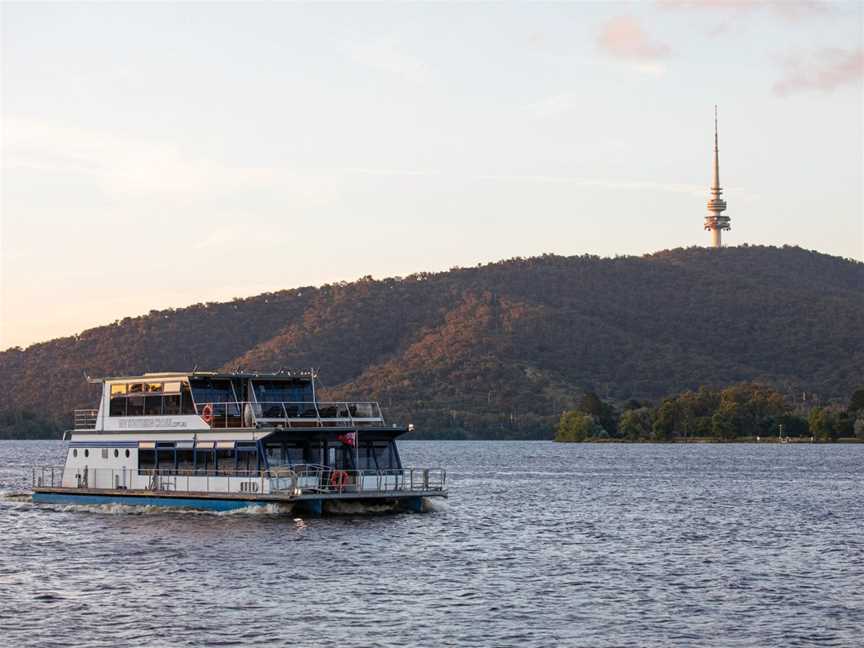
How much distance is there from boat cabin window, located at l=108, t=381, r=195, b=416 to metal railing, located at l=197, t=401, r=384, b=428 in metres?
1.14

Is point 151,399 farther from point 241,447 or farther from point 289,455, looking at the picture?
point 289,455

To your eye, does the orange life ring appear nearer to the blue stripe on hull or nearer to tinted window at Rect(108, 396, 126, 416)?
the blue stripe on hull

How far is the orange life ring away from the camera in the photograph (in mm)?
64875

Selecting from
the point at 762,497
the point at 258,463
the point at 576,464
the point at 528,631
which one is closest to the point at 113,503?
the point at 258,463

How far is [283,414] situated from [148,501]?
294 inches

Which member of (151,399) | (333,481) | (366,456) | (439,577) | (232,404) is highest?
(151,399)

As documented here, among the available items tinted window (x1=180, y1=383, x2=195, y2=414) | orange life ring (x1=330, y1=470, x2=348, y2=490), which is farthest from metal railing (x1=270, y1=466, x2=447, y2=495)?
tinted window (x1=180, y1=383, x2=195, y2=414)

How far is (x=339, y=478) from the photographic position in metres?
65.2

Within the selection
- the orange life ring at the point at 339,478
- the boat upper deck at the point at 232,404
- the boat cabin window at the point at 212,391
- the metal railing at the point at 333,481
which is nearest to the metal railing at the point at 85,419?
the boat upper deck at the point at 232,404

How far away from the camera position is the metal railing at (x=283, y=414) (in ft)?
215

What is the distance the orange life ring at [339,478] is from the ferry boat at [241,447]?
73 millimetres

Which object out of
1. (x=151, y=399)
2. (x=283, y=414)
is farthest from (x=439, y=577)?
(x=151, y=399)

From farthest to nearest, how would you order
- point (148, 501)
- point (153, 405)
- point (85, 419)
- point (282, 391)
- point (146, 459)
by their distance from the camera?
1. point (85, 419)
2. point (146, 459)
3. point (153, 405)
4. point (282, 391)
5. point (148, 501)

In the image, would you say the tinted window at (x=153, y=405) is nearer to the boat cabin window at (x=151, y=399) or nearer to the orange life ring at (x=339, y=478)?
the boat cabin window at (x=151, y=399)
